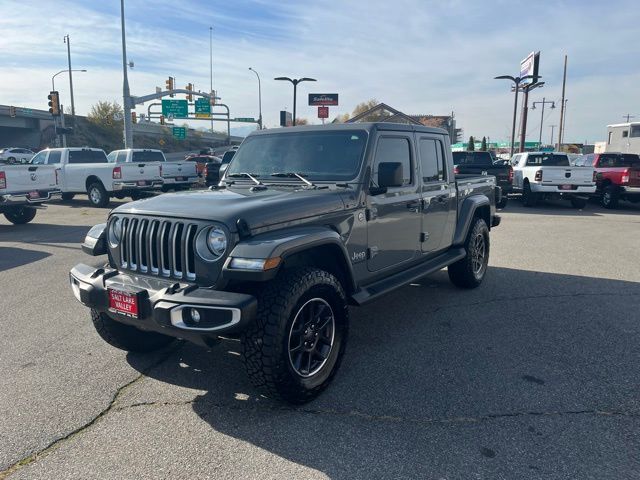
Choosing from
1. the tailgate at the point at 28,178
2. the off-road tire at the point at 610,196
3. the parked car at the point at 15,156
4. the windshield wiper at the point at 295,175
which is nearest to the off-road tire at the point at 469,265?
the windshield wiper at the point at 295,175

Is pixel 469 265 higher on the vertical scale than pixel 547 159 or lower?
lower

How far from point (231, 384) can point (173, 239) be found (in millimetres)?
1214

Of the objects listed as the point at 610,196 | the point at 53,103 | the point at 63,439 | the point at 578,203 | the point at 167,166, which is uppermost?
the point at 53,103

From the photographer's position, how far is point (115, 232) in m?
3.85

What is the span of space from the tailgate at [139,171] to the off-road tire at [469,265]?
40.9 feet

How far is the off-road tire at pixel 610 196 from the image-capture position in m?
16.3

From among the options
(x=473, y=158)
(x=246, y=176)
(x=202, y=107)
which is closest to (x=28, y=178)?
(x=246, y=176)

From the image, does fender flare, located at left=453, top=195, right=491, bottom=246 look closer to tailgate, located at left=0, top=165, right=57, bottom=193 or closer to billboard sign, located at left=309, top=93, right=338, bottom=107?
tailgate, located at left=0, top=165, right=57, bottom=193

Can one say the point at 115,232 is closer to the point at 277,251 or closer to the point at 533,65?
the point at 277,251

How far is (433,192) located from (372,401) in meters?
2.58

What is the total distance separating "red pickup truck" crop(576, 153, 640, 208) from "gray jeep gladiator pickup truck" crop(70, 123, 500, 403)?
45.1 feet

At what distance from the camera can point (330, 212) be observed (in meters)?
3.82

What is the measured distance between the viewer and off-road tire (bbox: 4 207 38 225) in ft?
40.8

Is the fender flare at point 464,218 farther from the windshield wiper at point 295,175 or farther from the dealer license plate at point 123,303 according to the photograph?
the dealer license plate at point 123,303
